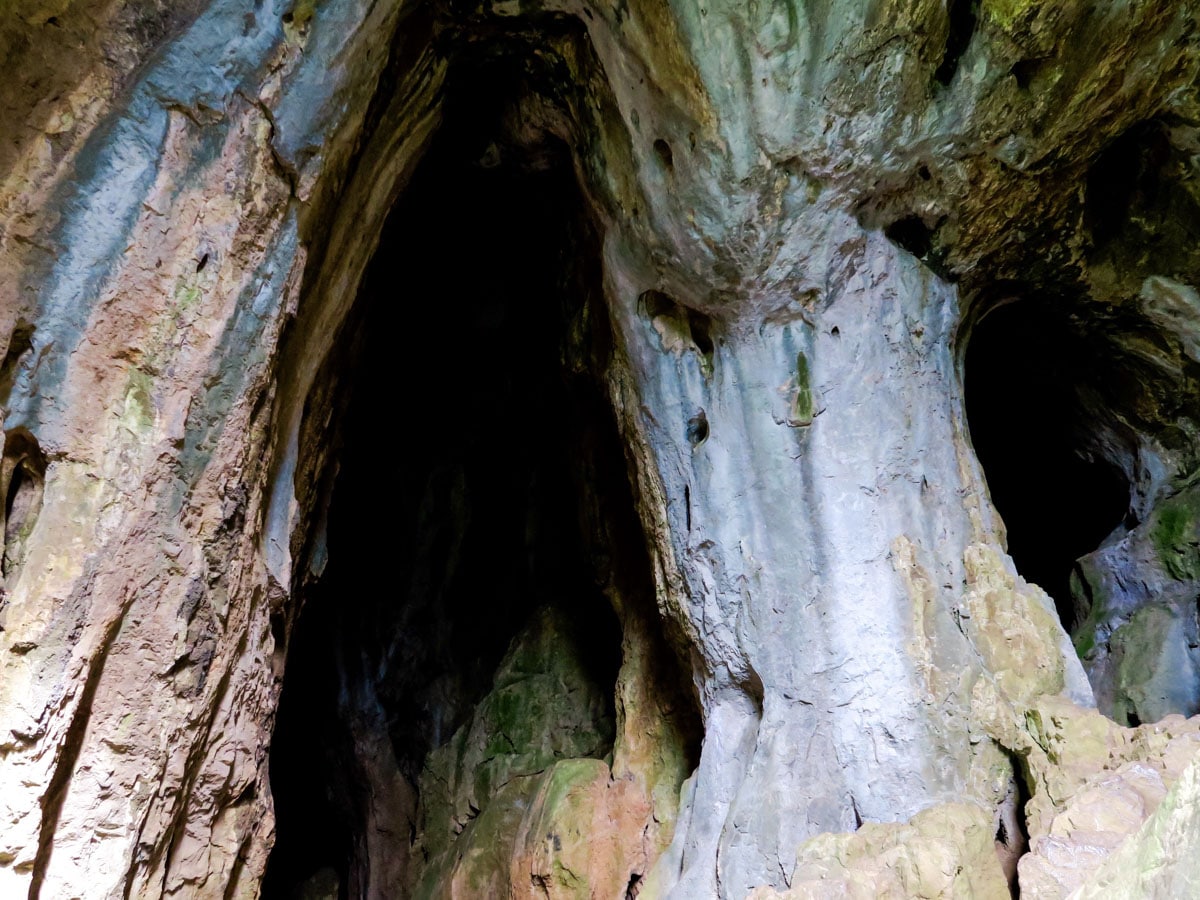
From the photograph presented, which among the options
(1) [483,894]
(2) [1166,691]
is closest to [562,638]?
(1) [483,894]

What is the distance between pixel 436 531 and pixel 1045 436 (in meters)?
5.19

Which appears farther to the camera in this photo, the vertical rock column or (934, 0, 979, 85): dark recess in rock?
(934, 0, 979, 85): dark recess in rock

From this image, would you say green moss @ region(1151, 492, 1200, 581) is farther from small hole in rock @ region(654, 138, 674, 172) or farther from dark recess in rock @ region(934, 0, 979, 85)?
small hole in rock @ region(654, 138, 674, 172)

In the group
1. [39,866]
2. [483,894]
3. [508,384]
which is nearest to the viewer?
[39,866]

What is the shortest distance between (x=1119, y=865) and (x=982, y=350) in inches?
216

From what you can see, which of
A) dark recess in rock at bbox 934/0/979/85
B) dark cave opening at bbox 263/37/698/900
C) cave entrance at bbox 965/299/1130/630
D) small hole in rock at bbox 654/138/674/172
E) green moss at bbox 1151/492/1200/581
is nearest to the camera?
dark recess in rock at bbox 934/0/979/85

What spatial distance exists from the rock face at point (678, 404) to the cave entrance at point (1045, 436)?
8 centimetres

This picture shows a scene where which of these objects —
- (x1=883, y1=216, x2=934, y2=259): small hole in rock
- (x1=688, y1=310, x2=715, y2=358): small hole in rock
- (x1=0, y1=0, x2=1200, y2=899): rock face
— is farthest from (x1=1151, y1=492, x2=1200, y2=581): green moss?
(x1=688, y1=310, x2=715, y2=358): small hole in rock

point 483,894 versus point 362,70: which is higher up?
point 362,70

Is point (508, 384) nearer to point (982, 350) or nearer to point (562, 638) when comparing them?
point (562, 638)

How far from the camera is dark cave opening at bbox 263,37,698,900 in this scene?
7176 millimetres

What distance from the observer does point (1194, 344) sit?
5.08 meters

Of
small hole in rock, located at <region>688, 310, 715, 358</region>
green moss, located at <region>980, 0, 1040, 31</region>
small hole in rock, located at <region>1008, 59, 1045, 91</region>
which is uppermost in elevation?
green moss, located at <region>980, 0, 1040, 31</region>

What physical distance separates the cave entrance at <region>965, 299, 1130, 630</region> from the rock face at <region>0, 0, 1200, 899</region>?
3.3 inches
